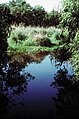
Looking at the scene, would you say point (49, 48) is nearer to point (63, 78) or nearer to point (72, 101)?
point (63, 78)

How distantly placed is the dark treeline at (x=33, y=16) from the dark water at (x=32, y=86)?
23543 mm

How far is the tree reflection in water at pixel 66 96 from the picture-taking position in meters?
9.47

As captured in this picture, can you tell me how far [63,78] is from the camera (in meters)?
13.9

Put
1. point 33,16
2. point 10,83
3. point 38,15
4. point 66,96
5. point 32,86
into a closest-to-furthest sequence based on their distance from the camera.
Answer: point 66,96
point 32,86
point 10,83
point 33,16
point 38,15

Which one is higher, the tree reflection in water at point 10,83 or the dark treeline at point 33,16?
the dark treeline at point 33,16

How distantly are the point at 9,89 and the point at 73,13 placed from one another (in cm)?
847

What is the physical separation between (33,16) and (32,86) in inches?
1235

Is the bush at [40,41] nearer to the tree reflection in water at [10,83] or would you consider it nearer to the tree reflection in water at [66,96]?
the tree reflection in water at [10,83]

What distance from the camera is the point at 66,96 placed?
37.0 feet

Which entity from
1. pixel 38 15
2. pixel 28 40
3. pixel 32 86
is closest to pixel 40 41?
pixel 28 40

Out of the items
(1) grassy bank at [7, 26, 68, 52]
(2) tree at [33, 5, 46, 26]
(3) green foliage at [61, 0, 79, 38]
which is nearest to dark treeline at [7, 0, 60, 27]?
(2) tree at [33, 5, 46, 26]

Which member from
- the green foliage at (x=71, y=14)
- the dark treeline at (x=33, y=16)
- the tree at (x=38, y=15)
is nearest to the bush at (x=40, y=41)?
the green foliage at (x=71, y=14)

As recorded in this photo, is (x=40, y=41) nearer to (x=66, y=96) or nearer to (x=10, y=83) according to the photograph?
(x=10, y=83)

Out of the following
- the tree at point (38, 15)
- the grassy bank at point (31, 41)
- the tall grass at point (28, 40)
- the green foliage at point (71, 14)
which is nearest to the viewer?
the green foliage at point (71, 14)
